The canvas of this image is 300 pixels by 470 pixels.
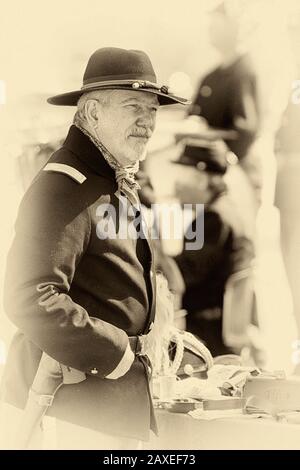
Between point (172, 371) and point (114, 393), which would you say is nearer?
point (114, 393)

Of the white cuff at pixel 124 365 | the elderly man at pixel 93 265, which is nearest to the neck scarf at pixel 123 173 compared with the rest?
the elderly man at pixel 93 265

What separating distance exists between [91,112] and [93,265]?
0.68 m

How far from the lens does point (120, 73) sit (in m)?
3.52

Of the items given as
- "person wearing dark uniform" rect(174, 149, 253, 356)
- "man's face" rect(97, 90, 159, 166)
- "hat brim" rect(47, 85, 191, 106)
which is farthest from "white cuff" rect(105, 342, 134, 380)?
"hat brim" rect(47, 85, 191, 106)

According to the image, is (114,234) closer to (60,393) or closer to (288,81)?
(60,393)

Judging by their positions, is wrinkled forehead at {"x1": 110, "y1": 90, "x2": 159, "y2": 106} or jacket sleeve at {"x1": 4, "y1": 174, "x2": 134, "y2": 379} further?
wrinkled forehead at {"x1": 110, "y1": 90, "x2": 159, "y2": 106}

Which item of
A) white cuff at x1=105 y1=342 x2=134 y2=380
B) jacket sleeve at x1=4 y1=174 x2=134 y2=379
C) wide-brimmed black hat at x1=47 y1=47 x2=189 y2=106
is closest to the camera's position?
jacket sleeve at x1=4 y1=174 x2=134 y2=379

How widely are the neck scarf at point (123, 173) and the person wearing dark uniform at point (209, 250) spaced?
355 millimetres

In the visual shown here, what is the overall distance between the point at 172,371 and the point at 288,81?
154 cm

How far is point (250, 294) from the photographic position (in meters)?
4.02

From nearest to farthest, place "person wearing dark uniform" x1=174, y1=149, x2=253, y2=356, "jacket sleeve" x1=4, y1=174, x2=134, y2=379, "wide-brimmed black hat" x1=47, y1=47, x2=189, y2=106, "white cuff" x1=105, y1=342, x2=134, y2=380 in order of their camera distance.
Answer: "jacket sleeve" x1=4, y1=174, x2=134, y2=379, "white cuff" x1=105, y1=342, x2=134, y2=380, "wide-brimmed black hat" x1=47, y1=47, x2=189, y2=106, "person wearing dark uniform" x1=174, y1=149, x2=253, y2=356

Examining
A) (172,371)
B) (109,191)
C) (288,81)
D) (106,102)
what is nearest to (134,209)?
(109,191)

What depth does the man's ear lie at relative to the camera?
355cm

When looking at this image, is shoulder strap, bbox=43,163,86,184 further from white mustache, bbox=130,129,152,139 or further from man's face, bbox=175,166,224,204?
man's face, bbox=175,166,224,204
